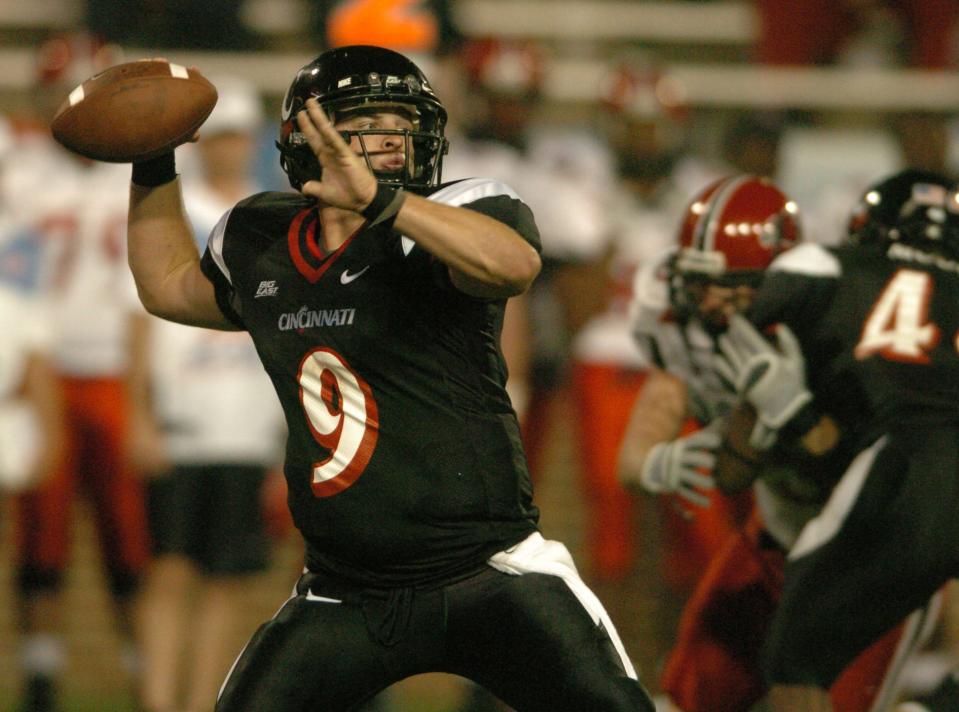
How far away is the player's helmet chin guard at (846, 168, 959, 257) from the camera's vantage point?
385 centimetres

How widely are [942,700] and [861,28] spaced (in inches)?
195

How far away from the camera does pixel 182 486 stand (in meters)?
5.27

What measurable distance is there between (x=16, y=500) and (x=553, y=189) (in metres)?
2.34

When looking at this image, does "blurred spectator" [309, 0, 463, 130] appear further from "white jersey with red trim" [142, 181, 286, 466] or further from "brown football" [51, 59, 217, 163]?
"brown football" [51, 59, 217, 163]

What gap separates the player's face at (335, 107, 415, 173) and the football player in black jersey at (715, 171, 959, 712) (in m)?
1.04

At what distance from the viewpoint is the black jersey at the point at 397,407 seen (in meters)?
3.04

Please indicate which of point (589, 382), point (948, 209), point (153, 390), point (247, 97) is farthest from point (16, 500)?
point (948, 209)

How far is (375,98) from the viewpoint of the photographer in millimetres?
3102

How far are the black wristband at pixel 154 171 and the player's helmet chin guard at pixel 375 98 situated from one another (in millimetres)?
337

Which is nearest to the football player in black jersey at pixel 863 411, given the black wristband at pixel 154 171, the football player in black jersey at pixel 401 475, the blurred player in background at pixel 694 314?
the blurred player in background at pixel 694 314

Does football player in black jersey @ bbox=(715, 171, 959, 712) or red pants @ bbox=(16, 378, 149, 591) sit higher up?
football player in black jersey @ bbox=(715, 171, 959, 712)

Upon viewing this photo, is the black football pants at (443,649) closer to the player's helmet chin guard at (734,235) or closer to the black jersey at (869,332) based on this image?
the black jersey at (869,332)

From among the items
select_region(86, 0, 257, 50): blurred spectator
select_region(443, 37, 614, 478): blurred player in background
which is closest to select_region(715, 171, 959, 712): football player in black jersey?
select_region(443, 37, 614, 478): blurred player in background

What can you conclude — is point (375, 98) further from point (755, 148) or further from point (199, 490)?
point (755, 148)
